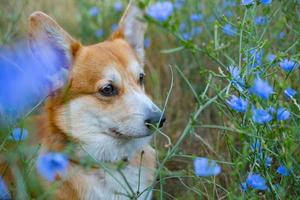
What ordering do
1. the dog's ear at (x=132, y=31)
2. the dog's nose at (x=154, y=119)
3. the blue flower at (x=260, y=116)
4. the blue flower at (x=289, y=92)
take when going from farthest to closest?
the dog's ear at (x=132, y=31) < the dog's nose at (x=154, y=119) < the blue flower at (x=289, y=92) < the blue flower at (x=260, y=116)

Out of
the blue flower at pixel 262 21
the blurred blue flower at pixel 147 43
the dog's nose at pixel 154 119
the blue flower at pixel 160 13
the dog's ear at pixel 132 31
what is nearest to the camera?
the blue flower at pixel 160 13

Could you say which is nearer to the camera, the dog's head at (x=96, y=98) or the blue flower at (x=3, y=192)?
the blue flower at (x=3, y=192)

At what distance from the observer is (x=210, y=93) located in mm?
4539

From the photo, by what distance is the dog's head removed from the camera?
3.18 m

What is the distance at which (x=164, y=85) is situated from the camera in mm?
5059

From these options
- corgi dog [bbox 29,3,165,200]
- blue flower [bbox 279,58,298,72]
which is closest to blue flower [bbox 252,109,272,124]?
blue flower [bbox 279,58,298,72]

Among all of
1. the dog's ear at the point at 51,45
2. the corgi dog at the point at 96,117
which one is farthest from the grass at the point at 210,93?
the dog's ear at the point at 51,45

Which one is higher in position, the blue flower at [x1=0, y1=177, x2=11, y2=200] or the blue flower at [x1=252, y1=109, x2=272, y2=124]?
the blue flower at [x1=252, y1=109, x2=272, y2=124]

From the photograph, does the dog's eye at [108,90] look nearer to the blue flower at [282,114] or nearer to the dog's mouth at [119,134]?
the dog's mouth at [119,134]

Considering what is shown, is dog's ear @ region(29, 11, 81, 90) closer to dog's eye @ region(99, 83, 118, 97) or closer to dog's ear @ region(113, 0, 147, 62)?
dog's eye @ region(99, 83, 118, 97)

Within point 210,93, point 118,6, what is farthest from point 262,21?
point 118,6

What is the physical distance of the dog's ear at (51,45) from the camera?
3180 mm

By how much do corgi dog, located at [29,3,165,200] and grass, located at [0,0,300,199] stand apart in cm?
14

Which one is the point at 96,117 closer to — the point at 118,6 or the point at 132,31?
the point at 132,31
